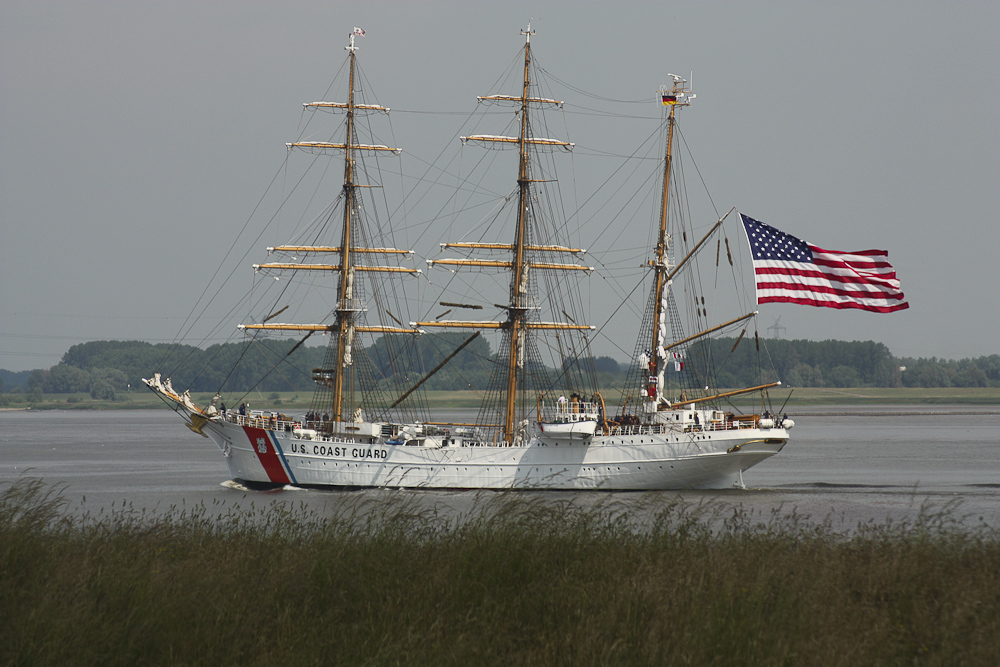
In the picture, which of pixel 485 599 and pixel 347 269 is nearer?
pixel 485 599

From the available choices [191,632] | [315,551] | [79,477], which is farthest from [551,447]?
[191,632]

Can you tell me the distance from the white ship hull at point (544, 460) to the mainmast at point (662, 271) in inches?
141

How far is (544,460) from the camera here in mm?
46406

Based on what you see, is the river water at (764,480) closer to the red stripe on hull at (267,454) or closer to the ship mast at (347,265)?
the red stripe on hull at (267,454)

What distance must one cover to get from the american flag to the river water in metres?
6.99

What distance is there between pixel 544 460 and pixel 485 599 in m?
33.8

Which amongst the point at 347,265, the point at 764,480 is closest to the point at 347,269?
the point at 347,265

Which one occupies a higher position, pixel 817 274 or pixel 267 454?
pixel 817 274

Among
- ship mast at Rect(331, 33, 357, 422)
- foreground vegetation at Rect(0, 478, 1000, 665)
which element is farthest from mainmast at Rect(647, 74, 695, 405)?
foreground vegetation at Rect(0, 478, 1000, 665)

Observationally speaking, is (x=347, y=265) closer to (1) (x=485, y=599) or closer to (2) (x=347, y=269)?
(2) (x=347, y=269)

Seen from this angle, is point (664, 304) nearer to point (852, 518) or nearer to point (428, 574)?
point (852, 518)

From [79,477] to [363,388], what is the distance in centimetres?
1674

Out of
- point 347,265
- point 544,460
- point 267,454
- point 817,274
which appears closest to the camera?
point 817,274

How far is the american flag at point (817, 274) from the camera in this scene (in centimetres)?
3147
